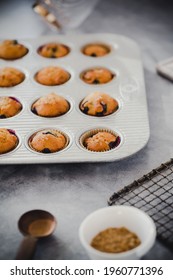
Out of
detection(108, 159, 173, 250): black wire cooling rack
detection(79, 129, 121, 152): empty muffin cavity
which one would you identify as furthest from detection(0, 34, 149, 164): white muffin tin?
detection(108, 159, 173, 250): black wire cooling rack

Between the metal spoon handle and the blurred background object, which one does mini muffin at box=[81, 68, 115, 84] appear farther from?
the metal spoon handle

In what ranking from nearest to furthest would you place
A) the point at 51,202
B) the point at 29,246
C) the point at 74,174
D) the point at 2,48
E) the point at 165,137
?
the point at 29,246 → the point at 51,202 → the point at 74,174 → the point at 165,137 → the point at 2,48

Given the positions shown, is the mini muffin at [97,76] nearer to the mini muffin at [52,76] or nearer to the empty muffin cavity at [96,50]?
the mini muffin at [52,76]

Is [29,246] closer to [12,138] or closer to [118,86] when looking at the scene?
[12,138]

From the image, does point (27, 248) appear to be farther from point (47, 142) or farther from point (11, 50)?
point (11, 50)

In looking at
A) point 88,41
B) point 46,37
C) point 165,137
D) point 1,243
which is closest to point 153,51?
point 88,41

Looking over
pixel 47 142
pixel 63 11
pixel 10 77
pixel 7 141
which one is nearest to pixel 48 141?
pixel 47 142
